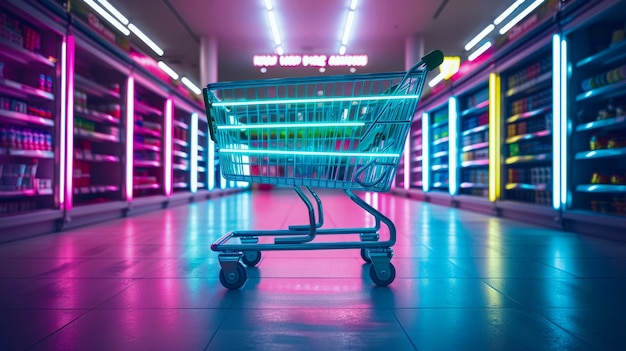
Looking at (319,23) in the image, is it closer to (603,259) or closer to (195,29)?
Answer: (195,29)

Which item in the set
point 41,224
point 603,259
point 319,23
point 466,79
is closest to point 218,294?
point 603,259

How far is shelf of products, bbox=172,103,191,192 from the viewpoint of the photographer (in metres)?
7.62

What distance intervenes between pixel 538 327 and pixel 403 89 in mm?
1163

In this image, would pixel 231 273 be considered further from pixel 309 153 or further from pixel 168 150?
pixel 168 150

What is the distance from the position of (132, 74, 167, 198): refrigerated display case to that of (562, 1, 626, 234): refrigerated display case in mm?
5404

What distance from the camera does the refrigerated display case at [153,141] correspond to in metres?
5.96

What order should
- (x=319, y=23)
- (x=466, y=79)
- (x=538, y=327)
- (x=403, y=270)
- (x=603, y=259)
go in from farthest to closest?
1. (x=319, y=23)
2. (x=466, y=79)
3. (x=603, y=259)
4. (x=403, y=270)
5. (x=538, y=327)

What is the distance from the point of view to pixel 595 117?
3549 mm

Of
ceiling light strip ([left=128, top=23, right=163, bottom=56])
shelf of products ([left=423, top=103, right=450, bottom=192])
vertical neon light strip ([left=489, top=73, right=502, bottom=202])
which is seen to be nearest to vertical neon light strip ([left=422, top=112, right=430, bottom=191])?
shelf of products ([left=423, top=103, right=450, bottom=192])

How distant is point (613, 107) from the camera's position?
3.32 m

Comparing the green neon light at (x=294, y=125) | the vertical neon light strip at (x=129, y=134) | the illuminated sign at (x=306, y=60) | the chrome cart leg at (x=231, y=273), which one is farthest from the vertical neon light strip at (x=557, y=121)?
the illuminated sign at (x=306, y=60)

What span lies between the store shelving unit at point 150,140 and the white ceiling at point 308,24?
101 inches

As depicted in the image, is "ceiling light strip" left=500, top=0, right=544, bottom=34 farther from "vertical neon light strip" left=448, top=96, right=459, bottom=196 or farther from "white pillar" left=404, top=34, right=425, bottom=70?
"vertical neon light strip" left=448, top=96, right=459, bottom=196

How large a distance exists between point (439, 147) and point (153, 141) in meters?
5.79
